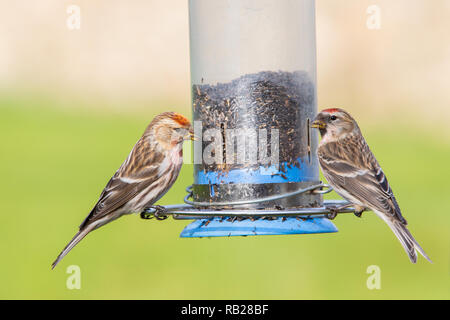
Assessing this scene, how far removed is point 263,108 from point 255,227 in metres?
1.12

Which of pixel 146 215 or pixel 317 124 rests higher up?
pixel 317 124

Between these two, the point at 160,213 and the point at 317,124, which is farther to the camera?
the point at 317,124

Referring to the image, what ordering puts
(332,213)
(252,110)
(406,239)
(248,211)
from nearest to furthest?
(248,211), (332,213), (406,239), (252,110)

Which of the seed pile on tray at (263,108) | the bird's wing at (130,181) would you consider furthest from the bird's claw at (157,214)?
the seed pile on tray at (263,108)

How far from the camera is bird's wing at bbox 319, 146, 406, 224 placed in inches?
278

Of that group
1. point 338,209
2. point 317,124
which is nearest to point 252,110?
point 317,124

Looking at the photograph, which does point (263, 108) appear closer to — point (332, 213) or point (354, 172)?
point (354, 172)

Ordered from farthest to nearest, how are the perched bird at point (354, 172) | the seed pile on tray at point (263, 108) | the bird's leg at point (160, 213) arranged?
1. the seed pile on tray at point (263, 108)
2. the perched bird at point (354, 172)
3. the bird's leg at point (160, 213)

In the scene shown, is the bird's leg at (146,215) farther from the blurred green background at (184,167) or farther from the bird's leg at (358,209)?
the blurred green background at (184,167)

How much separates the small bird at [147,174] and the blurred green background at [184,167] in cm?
250

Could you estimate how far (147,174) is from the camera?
24.5 feet

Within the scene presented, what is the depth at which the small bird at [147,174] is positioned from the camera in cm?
721

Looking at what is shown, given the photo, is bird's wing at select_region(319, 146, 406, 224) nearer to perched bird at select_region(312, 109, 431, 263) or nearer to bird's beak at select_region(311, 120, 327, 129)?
perched bird at select_region(312, 109, 431, 263)

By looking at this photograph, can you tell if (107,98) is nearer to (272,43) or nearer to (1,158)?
(1,158)
